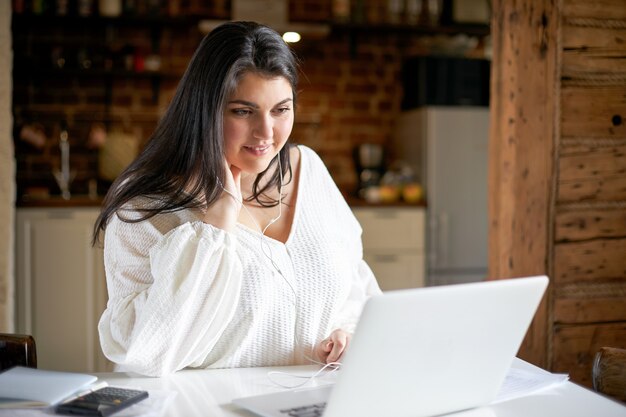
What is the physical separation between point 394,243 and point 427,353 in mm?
3238

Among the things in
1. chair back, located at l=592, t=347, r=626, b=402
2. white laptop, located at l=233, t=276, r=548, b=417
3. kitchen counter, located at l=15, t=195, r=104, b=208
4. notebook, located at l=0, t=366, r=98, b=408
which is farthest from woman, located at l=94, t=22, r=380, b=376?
kitchen counter, located at l=15, t=195, r=104, b=208

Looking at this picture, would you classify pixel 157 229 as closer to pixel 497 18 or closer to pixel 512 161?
pixel 512 161

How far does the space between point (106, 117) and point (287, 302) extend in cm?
327

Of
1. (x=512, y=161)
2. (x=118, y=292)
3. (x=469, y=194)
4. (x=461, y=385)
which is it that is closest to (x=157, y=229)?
(x=118, y=292)

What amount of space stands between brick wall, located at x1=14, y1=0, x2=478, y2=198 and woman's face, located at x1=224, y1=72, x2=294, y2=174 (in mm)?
2809

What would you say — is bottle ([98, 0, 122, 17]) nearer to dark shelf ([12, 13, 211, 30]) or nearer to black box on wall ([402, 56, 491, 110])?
dark shelf ([12, 13, 211, 30])

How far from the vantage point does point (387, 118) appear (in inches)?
191

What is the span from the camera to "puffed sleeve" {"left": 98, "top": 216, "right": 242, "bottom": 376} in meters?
1.35

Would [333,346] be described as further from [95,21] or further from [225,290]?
[95,21]

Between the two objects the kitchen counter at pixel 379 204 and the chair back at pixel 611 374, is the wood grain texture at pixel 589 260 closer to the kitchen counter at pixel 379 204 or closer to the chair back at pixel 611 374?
the chair back at pixel 611 374

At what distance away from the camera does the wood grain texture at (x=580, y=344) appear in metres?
2.43

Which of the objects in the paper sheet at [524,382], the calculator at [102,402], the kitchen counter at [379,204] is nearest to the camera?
the calculator at [102,402]

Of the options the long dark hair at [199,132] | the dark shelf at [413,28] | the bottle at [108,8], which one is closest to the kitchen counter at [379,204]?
the dark shelf at [413,28]

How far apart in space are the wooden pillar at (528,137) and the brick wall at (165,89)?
2.04 metres
